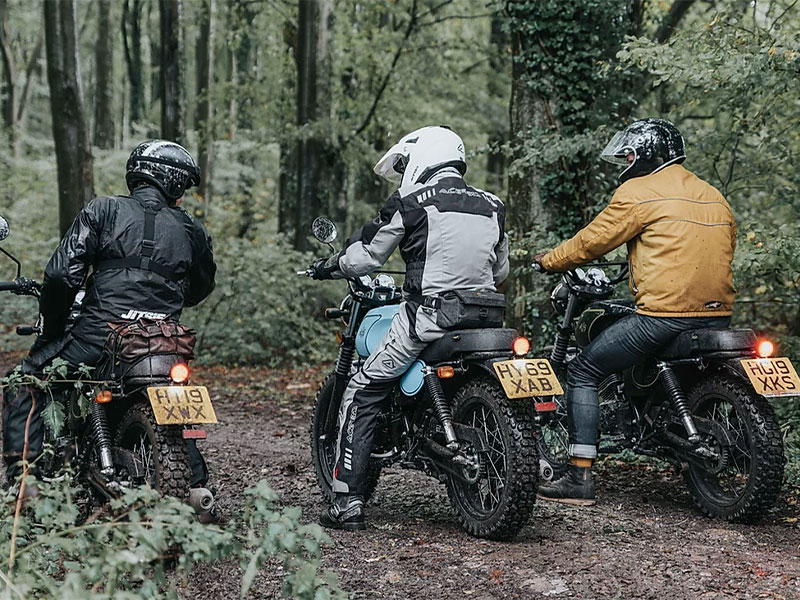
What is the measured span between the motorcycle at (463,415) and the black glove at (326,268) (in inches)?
2.0

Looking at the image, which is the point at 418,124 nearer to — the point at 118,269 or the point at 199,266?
the point at 199,266

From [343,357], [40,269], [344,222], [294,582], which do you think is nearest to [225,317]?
[344,222]

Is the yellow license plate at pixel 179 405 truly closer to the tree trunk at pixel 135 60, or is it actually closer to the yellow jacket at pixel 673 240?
the yellow jacket at pixel 673 240

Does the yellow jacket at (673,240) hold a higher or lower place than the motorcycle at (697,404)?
higher

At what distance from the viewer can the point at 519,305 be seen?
9195mm

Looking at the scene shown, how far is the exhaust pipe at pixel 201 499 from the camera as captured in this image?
4.96 metres

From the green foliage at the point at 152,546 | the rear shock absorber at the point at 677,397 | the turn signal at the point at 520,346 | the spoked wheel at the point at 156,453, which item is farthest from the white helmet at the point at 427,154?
the green foliage at the point at 152,546

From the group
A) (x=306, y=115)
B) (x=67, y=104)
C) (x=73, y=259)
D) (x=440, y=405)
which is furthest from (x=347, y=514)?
(x=306, y=115)

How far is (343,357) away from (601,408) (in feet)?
5.73

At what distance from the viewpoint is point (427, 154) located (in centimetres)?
573

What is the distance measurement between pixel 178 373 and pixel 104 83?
24.2 meters

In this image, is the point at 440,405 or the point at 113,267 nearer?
the point at 113,267

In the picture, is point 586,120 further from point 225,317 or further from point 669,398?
point 225,317

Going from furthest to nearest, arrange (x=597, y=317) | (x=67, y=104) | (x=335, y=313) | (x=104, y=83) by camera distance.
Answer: (x=104, y=83)
(x=67, y=104)
(x=597, y=317)
(x=335, y=313)
